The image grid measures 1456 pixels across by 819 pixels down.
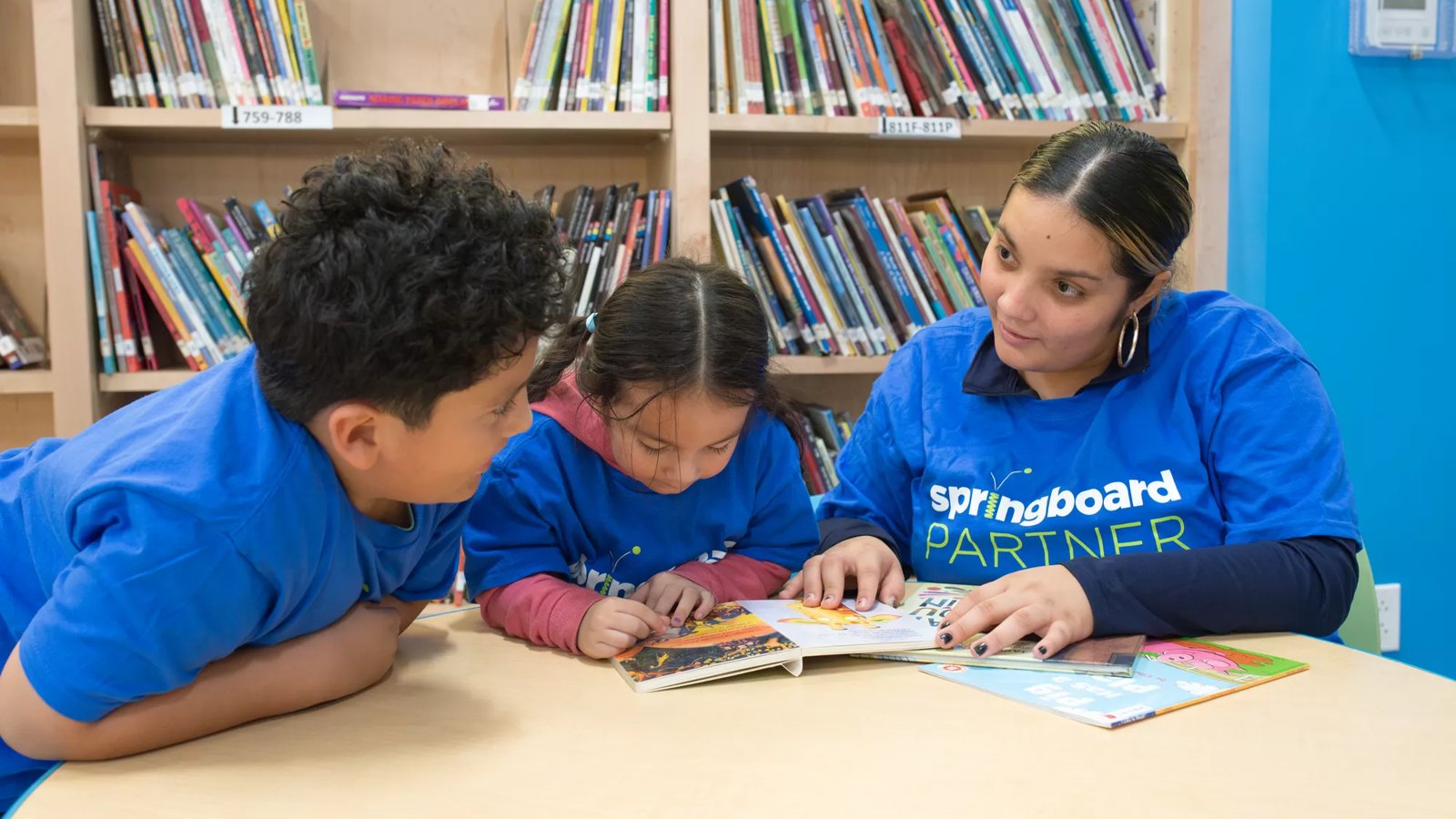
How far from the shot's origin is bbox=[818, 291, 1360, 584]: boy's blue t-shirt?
117 cm

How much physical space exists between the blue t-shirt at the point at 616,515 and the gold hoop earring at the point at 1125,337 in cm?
40

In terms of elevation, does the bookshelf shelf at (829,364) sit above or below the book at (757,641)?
above

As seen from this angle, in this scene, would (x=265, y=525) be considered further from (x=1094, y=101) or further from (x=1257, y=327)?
(x=1094, y=101)

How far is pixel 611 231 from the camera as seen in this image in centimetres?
218

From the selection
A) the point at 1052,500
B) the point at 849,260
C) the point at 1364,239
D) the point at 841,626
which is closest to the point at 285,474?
the point at 841,626

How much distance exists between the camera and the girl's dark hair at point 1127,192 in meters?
1.20

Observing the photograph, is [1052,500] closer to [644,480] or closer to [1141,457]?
[1141,457]

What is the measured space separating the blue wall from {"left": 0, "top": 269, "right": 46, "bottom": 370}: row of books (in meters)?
2.39

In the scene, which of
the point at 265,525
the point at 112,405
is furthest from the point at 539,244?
the point at 112,405

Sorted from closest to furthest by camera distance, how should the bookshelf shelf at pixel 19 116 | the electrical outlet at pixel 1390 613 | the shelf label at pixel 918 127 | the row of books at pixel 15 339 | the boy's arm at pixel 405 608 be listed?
the boy's arm at pixel 405 608 → the bookshelf shelf at pixel 19 116 → the row of books at pixel 15 339 → the shelf label at pixel 918 127 → the electrical outlet at pixel 1390 613

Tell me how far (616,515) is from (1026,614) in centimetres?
48

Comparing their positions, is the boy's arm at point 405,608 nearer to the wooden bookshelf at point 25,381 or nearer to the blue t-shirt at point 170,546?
the blue t-shirt at point 170,546

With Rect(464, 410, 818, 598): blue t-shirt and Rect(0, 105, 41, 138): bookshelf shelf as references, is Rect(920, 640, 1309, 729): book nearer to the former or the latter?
Rect(464, 410, 818, 598): blue t-shirt

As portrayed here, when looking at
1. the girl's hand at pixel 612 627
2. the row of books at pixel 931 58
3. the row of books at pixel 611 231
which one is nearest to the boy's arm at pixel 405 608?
the girl's hand at pixel 612 627
